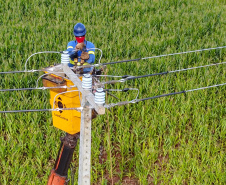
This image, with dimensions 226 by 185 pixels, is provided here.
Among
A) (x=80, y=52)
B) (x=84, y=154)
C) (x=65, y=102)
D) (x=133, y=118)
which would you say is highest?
(x=80, y=52)

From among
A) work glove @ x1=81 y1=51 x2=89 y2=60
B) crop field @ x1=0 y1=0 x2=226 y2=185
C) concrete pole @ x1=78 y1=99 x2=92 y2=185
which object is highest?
work glove @ x1=81 y1=51 x2=89 y2=60

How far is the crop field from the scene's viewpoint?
4.91 meters

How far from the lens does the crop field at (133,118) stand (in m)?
4.91

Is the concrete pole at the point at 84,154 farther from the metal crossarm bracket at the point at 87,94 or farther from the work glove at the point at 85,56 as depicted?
the work glove at the point at 85,56

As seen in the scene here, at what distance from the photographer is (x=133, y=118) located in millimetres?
5938

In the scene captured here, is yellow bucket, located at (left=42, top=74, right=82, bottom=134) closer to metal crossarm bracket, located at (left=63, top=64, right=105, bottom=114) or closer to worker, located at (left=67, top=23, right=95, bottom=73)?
metal crossarm bracket, located at (left=63, top=64, right=105, bottom=114)

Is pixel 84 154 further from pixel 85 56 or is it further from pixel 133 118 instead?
pixel 133 118

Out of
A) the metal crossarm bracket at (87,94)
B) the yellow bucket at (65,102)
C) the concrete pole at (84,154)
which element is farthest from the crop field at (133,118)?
the concrete pole at (84,154)

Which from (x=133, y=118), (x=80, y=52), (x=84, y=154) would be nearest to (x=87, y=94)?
(x=84, y=154)

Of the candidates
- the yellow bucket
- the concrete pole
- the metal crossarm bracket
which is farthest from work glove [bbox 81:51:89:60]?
the concrete pole

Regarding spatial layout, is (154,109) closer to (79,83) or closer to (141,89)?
(141,89)

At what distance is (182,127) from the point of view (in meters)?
5.65

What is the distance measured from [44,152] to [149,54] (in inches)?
139

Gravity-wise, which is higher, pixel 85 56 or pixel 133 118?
pixel 85 56
